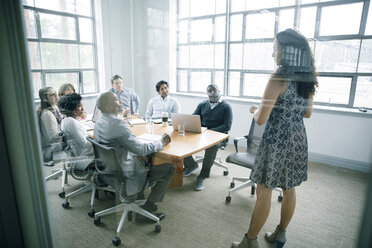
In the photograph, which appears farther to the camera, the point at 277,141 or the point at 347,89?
the point at 347,89

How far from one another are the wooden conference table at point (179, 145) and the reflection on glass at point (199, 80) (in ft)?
5.83

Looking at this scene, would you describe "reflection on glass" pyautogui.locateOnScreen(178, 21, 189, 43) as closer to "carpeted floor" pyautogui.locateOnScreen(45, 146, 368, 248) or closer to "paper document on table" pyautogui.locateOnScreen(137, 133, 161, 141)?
"paper document on table" pyautogui.locateOnScreen(137, 133, 161, 141)

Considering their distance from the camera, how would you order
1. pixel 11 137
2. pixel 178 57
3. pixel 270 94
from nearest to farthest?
1. pixel 11 137
2. pixel 270 94
3. pixel 178 57

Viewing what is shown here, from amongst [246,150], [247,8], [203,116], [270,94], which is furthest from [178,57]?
[270,94]

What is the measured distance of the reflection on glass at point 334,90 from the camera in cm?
184

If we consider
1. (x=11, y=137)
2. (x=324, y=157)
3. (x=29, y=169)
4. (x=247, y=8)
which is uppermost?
(x=247, y=8)

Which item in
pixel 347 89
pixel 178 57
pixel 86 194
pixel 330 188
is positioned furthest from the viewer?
pixel 178 57

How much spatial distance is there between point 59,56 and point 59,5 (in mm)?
402

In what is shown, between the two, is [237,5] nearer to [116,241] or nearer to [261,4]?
[261,4]

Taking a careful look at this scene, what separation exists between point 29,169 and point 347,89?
209cm

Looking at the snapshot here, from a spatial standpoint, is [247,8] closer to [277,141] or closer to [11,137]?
[277,141]

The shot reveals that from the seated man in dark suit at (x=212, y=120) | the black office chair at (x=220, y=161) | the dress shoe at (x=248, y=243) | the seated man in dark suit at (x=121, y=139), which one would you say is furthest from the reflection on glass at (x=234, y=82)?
the dress shoe at (x=248, y=243)

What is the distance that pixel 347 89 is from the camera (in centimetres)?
187

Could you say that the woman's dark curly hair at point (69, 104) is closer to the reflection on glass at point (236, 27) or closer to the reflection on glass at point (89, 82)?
the reflection on glass at point (89, 82)
